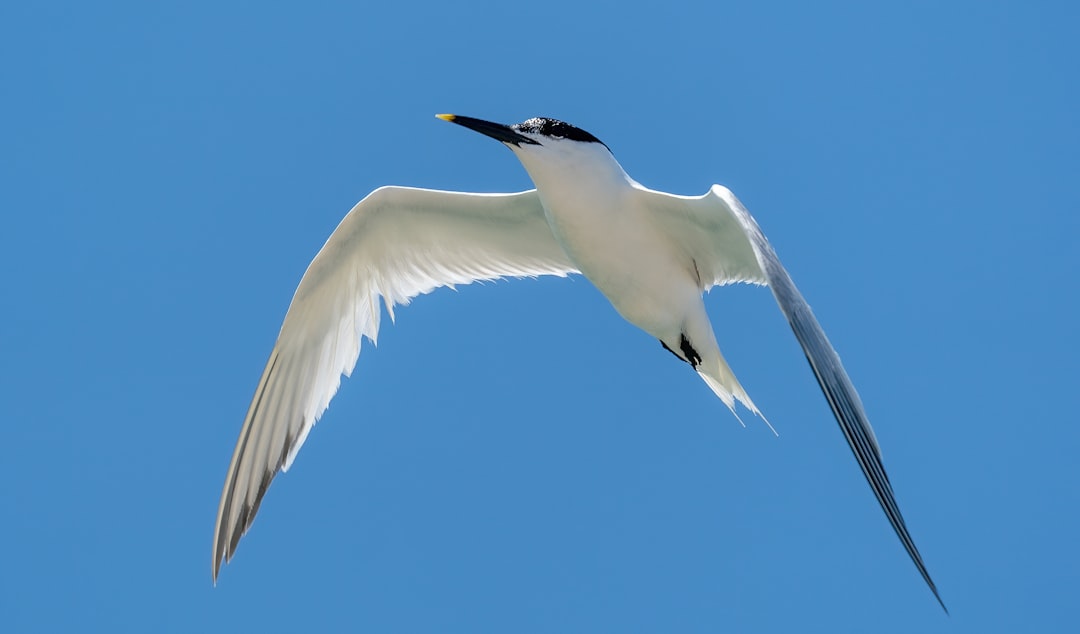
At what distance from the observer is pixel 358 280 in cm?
951

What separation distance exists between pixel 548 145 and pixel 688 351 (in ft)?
5.92

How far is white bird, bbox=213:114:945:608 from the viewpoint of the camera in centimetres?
805

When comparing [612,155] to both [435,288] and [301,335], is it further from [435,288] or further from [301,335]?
[301,335]

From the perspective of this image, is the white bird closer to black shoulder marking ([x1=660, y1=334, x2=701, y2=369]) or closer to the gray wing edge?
black shoulder marking ([x1=660, y1=334, x2=701, y2=369])

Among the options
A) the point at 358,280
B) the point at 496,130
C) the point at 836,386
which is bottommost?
the point at 836,386

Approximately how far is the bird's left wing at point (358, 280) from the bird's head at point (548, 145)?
90 cm

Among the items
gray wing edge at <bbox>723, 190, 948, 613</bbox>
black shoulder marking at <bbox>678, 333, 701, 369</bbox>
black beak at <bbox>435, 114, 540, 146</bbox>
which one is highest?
black beak at <bbox>435, 114, 540, 146</bbox>

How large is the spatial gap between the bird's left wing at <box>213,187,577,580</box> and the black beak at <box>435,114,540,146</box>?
92cm

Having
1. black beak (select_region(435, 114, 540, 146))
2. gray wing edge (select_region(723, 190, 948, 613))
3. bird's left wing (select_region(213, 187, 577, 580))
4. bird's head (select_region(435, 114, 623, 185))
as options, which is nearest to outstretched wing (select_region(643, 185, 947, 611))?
gray wing edge (select_region(723, 190, 948, 613))

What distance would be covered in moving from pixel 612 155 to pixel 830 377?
8.06 ft

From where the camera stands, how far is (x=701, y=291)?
28.9 ft

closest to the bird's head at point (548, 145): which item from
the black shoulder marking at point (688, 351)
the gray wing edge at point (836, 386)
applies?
the gray wing edge at point (836, 386)

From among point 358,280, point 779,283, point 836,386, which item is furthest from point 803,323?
point 358,280

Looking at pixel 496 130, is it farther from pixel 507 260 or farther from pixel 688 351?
pixel 688 351
